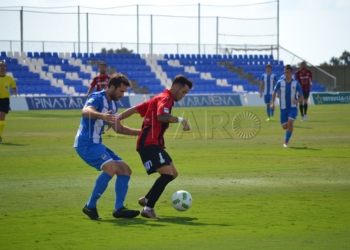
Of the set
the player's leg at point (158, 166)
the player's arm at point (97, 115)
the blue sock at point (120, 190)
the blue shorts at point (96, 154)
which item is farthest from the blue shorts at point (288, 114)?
the player's arm at point (97, 115)

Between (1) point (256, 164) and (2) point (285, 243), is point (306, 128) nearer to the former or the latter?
(1) point (256, 164)

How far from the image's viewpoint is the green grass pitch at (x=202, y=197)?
26.8 ft

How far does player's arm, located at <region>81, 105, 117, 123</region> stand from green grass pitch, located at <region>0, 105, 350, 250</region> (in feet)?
4.43

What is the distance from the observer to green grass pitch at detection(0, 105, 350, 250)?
8164 mm

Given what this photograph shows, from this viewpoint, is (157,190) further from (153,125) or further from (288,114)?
(288,114)

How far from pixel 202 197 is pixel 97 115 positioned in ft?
9.79

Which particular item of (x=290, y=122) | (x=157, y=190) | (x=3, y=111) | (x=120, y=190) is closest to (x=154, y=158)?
(x=157, y=190)

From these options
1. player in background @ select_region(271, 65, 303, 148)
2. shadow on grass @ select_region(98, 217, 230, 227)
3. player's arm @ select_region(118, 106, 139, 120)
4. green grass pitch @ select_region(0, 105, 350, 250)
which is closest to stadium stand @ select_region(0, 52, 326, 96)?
green grass pitch @ select_region(0, 105, 350, 250)

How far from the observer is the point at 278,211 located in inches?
392

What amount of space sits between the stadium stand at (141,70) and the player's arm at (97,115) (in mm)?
34527

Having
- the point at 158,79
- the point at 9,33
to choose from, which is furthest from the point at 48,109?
the point at 158,79

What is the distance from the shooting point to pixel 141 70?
51.5 metres

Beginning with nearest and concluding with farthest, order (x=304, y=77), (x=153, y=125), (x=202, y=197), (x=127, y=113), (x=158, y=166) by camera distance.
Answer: (x=158, y=166), (x=153, y=125), (x=127, y=113), (x=202, y=197), (x=304, y=77)

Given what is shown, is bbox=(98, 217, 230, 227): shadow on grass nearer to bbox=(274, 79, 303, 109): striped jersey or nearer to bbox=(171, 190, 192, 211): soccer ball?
bbox=(171, 190, 192, 211): soccer ball
